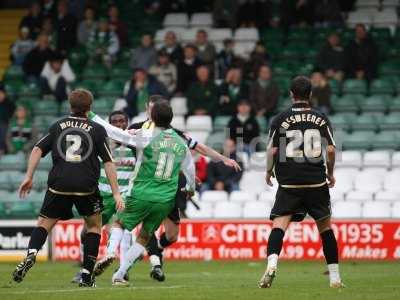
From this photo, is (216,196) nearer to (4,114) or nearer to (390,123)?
(390,123)

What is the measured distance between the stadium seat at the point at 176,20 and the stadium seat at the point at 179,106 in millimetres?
3012

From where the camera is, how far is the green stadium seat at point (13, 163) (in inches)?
896

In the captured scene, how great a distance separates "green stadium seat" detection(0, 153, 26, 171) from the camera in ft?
74.6

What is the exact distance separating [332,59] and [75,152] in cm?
1209

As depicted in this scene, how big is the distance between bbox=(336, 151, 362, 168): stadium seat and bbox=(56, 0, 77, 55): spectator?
24.2ft

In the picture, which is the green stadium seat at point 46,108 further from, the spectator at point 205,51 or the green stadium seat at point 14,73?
the spectator at point 205,51

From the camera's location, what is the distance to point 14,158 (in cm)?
2281

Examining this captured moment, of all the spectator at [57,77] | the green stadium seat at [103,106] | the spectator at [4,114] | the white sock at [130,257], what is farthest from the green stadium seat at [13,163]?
the white sock at [130,257]

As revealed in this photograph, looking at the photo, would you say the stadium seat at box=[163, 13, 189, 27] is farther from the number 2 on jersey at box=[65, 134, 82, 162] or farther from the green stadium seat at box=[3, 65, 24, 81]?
the number 2 on jersey at box=[65, 134, 82, 162]

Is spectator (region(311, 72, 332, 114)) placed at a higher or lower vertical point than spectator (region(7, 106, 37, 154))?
higher

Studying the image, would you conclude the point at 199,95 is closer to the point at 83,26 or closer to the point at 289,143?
the point at 83,26

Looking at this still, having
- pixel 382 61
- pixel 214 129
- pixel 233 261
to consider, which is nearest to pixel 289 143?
pixel 233 261

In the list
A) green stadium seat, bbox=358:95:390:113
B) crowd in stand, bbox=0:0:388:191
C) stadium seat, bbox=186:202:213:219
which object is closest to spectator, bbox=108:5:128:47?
crowd in stand, bbox=0:0:388:191

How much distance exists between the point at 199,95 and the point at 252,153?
185cm
